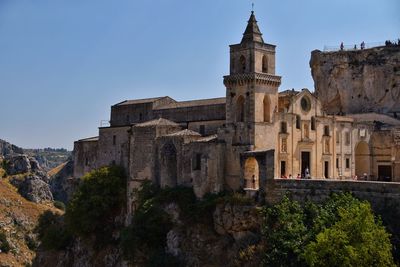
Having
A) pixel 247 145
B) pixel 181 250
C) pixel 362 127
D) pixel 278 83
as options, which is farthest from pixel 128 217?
pixel 362 127

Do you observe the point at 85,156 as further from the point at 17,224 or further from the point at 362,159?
the point at 362,159

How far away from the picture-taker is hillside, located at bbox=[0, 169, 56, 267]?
75188 mm

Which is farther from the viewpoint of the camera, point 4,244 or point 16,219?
point 16,219

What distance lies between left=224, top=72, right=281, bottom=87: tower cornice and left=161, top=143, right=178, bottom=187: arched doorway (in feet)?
22.3

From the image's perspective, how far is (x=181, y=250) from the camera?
41.0 metres

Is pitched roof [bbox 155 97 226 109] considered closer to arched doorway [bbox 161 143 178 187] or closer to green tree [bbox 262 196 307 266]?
arched doorway [bbox 161 143 178 187]

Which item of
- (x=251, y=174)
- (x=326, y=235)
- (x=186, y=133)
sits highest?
(x=186, y=133)

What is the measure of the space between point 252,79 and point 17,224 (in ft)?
173

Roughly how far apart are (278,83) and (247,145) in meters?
5.96

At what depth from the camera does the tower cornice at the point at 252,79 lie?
42438 millimetres

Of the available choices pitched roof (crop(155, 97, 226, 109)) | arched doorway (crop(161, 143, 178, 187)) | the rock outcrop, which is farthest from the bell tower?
the rock outcrop

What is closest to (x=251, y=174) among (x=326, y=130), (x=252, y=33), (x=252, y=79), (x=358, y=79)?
(x=252, y=79)

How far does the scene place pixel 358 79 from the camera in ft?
196

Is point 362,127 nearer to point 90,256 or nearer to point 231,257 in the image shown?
point 231,257
